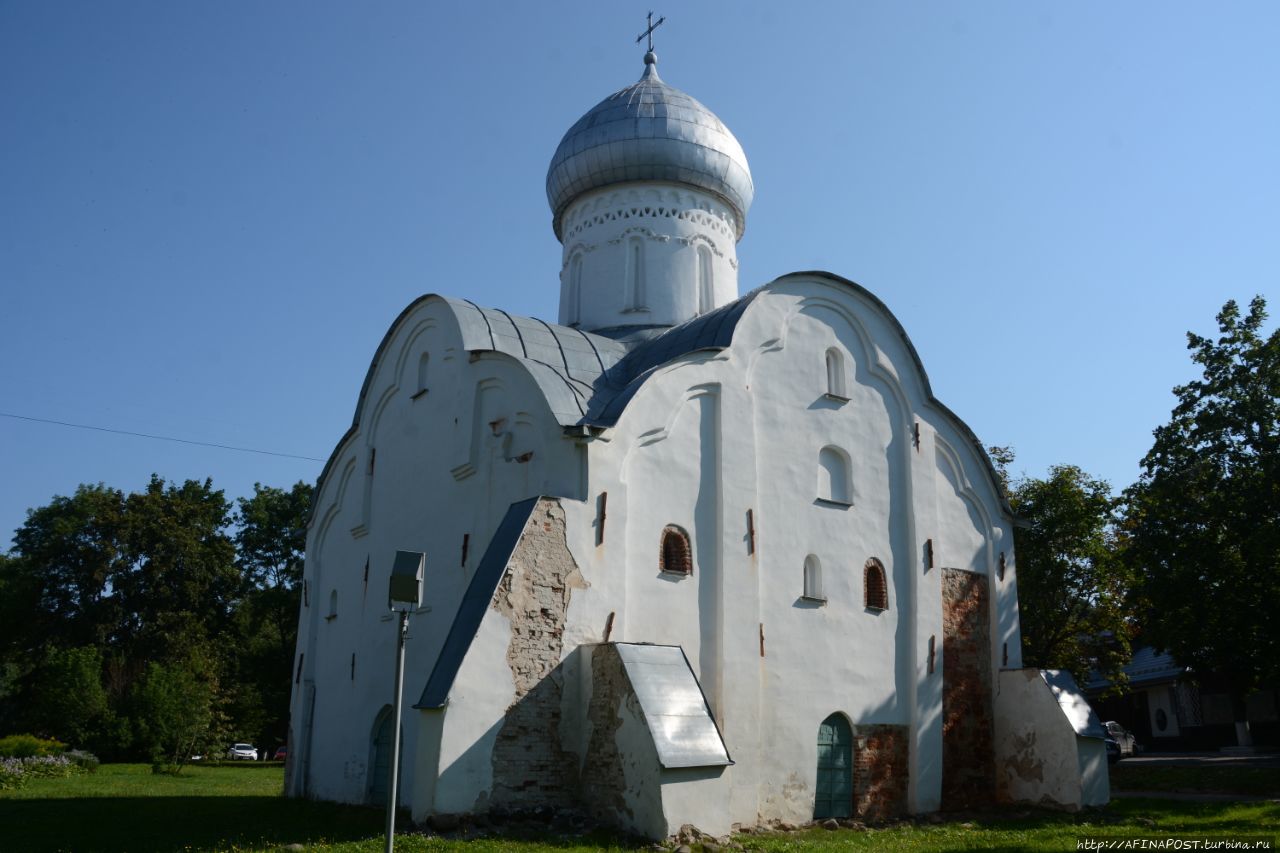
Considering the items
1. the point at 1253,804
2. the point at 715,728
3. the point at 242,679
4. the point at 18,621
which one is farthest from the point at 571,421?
the point at 18,621

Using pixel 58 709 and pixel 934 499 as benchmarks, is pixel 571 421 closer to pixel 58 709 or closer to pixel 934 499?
pixel 934 499

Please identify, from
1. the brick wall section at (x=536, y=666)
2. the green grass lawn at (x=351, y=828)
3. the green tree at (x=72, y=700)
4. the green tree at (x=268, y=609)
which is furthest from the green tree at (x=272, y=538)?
the brick wall section at (x=536, y=666)

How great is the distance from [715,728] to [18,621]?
96.2 ft

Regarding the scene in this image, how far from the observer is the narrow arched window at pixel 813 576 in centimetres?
1271

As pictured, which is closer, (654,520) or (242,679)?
(654,520)

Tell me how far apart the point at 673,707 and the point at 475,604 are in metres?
→ 2.16

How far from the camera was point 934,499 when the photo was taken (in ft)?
47.3

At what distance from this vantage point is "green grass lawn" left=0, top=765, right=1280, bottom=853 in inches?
355

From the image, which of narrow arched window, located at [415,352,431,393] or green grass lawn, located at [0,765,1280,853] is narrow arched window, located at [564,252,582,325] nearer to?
narrow arched window, located at [415,352,431,393]

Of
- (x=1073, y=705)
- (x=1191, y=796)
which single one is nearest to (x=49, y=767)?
(x=1073, y=705)

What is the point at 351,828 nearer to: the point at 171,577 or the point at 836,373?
the point at 836,373

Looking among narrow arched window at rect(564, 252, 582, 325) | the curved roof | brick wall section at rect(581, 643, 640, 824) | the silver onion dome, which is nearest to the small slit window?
the curved roof

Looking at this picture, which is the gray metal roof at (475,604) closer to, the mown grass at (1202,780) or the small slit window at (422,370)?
the small slit window at (422,370)

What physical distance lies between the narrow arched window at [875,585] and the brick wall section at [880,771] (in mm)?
1559
